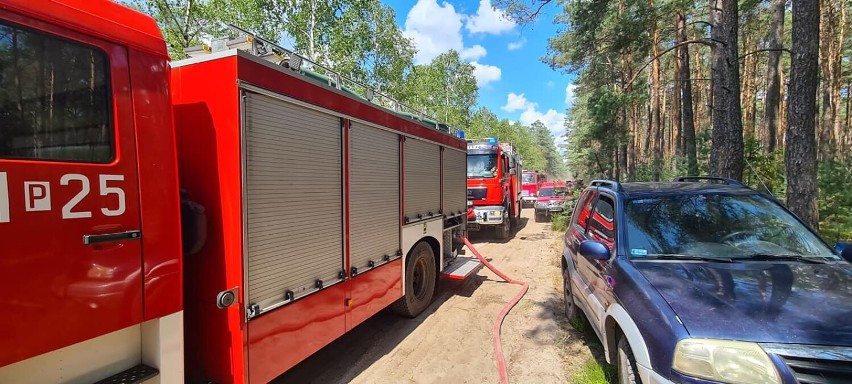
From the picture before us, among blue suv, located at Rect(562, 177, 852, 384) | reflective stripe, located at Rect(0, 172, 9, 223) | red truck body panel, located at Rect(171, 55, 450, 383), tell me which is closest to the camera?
reflective stripe, located at Rect(0, 172, 9, 223)

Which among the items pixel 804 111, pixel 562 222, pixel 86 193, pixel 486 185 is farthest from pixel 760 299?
pixel 562 222

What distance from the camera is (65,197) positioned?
70.6 inches

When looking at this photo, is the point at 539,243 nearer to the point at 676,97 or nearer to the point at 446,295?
the point at 446,295

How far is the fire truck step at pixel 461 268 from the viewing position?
6.28 m

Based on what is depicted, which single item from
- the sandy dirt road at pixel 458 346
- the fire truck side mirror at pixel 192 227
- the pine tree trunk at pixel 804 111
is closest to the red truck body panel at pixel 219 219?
the fire truck side mirror at pixel 192 227

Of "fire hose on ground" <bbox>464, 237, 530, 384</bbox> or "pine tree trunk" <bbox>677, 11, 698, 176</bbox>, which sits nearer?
"fire hose on ground" <bbox>464, 237, 530, 384</bbox>

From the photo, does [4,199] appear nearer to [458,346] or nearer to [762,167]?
[458,346]

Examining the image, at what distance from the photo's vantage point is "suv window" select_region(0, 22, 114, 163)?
1.68 m

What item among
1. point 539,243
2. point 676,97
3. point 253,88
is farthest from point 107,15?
point 676,97

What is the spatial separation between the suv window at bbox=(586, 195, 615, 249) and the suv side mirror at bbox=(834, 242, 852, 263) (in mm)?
1616

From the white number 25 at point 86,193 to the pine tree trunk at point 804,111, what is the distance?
846cm

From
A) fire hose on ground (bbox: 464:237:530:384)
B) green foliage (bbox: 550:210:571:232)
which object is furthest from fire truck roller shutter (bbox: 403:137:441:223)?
green foliage (bbox: 550:210:571:232)

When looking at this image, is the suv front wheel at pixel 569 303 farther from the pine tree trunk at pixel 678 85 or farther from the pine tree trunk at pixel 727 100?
the pine tree trunk at pixel 678 85

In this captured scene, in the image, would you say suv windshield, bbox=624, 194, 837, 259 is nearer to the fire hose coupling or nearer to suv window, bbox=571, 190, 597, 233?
suv window, bbox=571, 190, 597, 233
